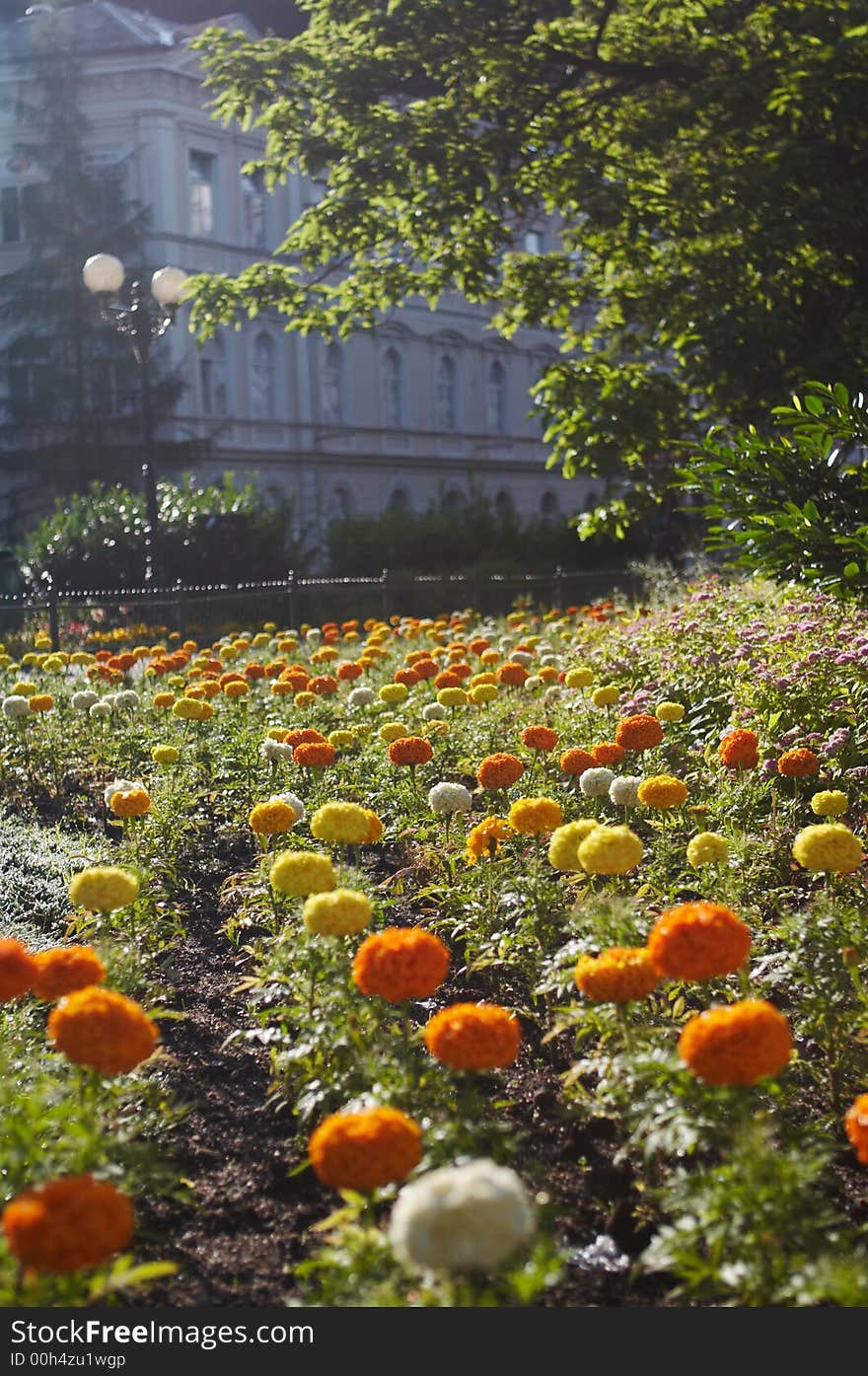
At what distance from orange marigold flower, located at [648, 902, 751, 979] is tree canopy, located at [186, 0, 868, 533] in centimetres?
984

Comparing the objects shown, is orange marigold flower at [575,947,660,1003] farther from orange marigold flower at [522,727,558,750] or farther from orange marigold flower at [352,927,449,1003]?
orange marigold flower at [522,727,558,750]

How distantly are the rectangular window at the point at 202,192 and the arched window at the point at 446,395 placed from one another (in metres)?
9.69

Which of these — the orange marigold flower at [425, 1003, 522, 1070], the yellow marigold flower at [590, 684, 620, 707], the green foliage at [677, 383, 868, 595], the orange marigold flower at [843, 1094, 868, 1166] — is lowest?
the orange marigold flower at [843, 1094, 868, 1166]

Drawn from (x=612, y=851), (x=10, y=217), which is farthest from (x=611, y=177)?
(x=10, y=217)

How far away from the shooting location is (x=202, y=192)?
1341 inches

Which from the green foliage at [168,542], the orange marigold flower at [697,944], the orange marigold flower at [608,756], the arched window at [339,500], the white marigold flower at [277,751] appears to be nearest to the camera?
the orange marigold flower at [697,944]

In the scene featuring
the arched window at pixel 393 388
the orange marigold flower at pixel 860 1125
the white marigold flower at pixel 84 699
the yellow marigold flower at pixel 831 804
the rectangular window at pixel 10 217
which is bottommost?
the orange marigold flower at pixel 860 1125

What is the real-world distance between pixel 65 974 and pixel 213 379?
32.8m

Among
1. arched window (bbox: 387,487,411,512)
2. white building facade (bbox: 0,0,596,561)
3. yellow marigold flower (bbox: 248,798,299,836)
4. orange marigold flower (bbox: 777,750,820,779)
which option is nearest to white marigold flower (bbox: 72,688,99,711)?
yellow marigold flower (bbox: 248,798,299,836)

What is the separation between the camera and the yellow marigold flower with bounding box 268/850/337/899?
3.11 meters

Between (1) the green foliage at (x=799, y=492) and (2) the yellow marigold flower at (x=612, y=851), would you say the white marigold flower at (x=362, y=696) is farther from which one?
(2) the yellow marigold flower at (x=612, y=851)

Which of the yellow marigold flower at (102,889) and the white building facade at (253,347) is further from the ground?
the white building facade at (253,347)

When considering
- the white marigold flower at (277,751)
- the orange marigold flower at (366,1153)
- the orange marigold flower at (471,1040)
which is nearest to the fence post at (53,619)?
the white marigold flower at (277,751)

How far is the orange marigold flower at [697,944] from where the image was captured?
2393 millimetres
